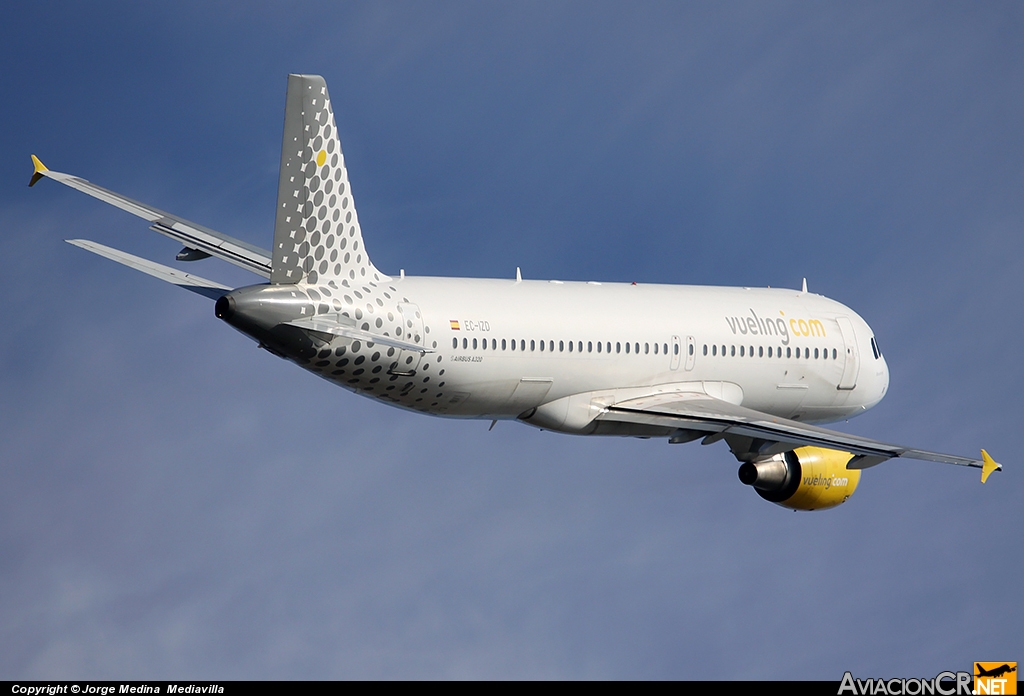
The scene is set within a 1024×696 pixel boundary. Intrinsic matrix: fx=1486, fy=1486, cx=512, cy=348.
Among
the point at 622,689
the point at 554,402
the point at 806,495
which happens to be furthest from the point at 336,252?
the point at 806,495

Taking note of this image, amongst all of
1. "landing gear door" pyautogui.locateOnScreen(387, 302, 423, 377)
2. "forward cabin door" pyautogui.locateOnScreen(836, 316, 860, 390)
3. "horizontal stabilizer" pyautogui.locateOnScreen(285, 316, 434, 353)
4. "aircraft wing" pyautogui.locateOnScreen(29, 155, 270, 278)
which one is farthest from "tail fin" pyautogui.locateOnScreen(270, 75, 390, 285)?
"forward cabin door" pyautogui.locateOnScreen(836, 316, 860, 390)

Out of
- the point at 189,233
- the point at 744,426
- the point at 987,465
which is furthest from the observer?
the point at 189,233

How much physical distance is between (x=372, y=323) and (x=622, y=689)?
Answer: 1160cm

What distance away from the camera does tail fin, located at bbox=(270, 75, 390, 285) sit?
36.4m

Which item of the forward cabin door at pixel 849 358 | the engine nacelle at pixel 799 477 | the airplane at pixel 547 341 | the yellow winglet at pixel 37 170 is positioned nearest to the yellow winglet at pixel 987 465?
the airplane at pixel 547 341

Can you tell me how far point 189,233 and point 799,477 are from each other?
1981 centimetres

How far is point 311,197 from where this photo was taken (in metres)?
37.0

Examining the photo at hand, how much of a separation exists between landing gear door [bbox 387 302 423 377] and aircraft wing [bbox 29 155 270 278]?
6425 mm

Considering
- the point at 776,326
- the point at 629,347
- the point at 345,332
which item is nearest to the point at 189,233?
the point at 345,332

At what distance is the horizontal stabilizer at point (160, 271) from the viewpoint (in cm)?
3797

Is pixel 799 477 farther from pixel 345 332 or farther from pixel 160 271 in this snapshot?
pixel 160 271

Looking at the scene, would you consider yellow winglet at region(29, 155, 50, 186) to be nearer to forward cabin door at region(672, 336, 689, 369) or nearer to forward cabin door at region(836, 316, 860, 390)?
forward cabin door at region(672, 336, 689, 369)

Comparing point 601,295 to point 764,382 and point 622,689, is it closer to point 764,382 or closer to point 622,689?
point 764,382

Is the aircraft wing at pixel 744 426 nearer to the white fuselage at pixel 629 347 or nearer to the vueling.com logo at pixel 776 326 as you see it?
the white fuselage at pixel 629 347
